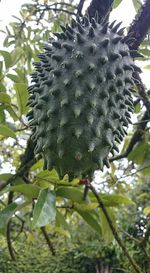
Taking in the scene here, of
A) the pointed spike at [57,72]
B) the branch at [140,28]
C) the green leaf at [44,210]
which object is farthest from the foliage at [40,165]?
the pointed spike at [57,72]

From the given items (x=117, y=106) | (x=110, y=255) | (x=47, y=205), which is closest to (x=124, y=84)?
(x=117, y=106)

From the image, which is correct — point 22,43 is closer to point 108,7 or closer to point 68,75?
point 108,7

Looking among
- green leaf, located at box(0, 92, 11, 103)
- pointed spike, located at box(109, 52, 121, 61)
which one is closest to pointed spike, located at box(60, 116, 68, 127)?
pointed spike, located at box(109, 52, 121, 61)

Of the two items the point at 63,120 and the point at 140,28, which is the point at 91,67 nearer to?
the point at 63,120

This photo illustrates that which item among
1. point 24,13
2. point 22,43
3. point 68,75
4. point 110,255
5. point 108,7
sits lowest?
point 110,255

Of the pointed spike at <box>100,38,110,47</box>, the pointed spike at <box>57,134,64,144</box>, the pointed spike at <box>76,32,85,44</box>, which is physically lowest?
the pointed spike at <box>57,134,64,144</box>

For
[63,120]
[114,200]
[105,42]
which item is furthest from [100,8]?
[114,200]

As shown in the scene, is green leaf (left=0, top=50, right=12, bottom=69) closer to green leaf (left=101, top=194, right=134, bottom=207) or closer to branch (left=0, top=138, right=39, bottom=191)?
branch (left=0, top=138, right=39, bottom=191)
